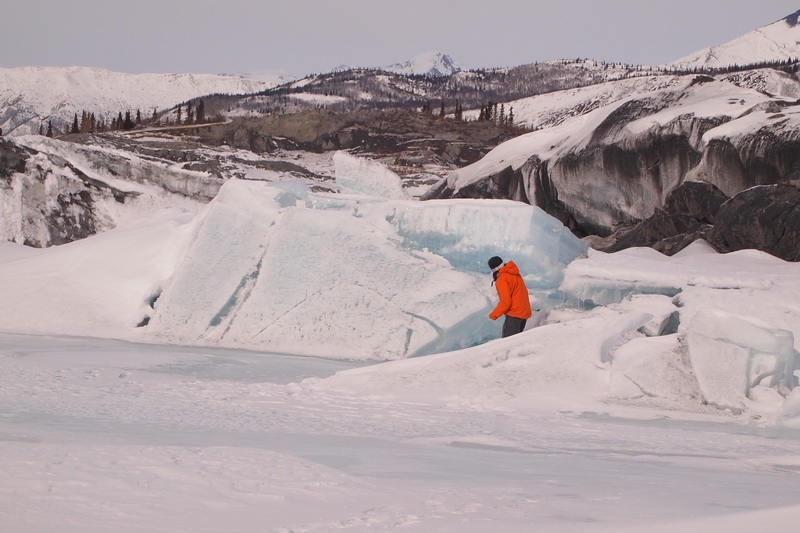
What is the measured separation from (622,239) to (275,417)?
10196 millimetres

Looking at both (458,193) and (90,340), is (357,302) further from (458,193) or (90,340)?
(458,193)

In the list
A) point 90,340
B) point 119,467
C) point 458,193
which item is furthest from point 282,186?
point 458,193

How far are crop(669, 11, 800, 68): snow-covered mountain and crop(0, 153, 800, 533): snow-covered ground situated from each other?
585 ft

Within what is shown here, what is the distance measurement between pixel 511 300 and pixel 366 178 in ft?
13.4

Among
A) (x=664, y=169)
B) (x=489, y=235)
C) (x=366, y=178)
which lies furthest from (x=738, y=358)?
(x=664, y=169)

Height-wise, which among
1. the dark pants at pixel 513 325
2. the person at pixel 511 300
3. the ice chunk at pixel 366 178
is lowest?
the dark pants at pixel 513 325

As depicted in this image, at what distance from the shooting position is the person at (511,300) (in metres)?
7.09

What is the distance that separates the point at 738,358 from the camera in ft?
18.9

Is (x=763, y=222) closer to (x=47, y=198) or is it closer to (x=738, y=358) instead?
(x=738, y=358)

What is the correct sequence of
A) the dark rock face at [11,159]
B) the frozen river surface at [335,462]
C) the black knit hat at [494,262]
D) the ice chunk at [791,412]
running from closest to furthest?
the frozen river surface at [335,462], the ice chunk at [791,412], the black knit hat at [494,262], the dark rock face at [11,159]

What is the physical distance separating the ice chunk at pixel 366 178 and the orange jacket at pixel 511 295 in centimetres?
371

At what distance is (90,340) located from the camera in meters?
8.19

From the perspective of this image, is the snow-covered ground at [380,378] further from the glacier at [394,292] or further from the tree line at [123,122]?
the tree line at [123,122]

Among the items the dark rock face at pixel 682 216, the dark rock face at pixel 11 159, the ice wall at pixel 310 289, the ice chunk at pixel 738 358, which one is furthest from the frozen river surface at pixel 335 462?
the dark rock face at pixel 11 159
